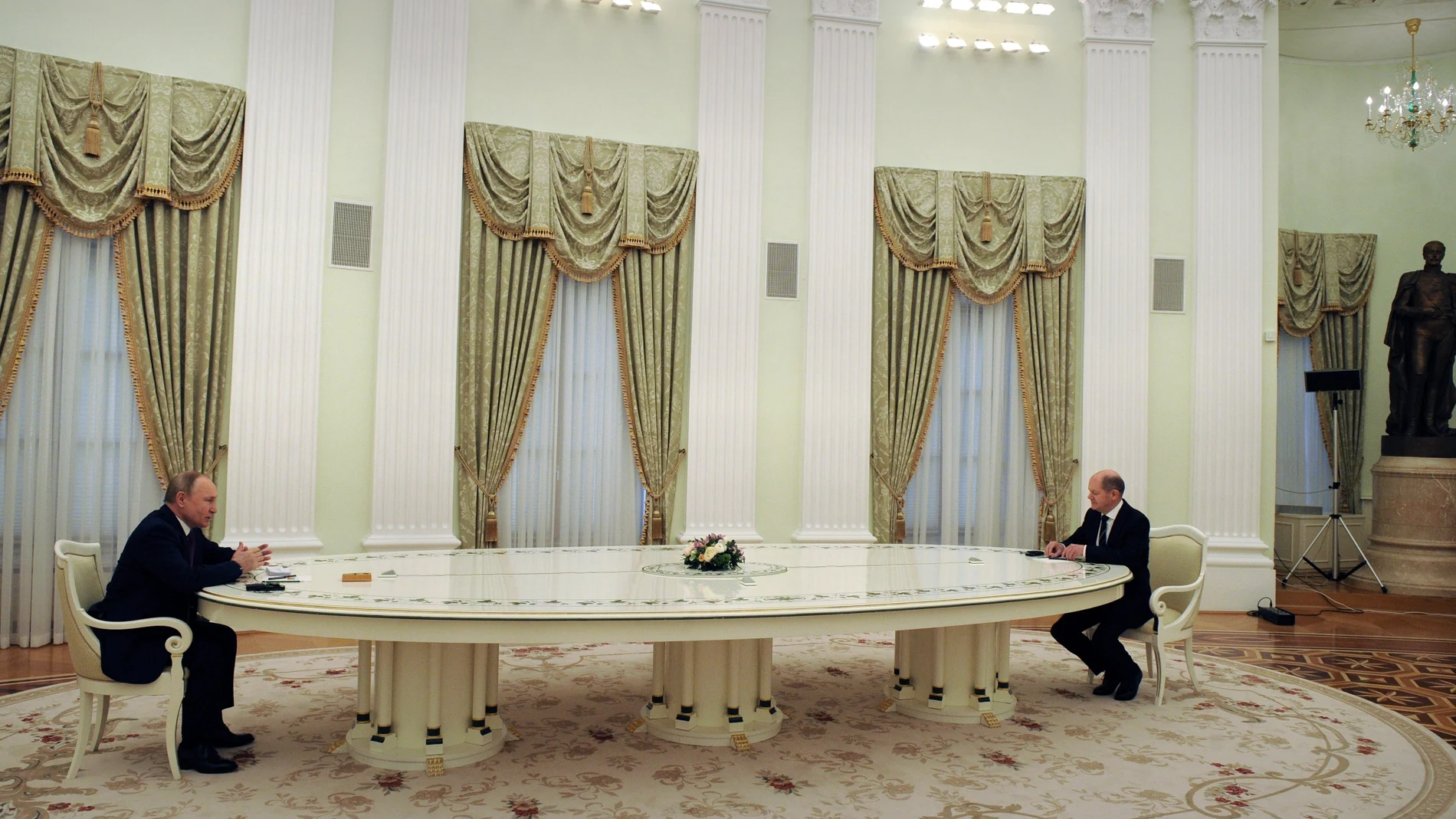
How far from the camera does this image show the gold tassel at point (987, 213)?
902 centimetres

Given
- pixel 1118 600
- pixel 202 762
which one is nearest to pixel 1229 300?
pixel 1118 600

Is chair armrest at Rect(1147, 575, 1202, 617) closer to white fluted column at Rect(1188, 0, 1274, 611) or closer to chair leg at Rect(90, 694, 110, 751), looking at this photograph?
white fluted column at Rect(1188, 0, 1274, 611)

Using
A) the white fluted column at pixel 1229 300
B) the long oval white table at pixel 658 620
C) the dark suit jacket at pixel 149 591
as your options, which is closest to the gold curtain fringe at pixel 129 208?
the long oval white table at pixel 658 620

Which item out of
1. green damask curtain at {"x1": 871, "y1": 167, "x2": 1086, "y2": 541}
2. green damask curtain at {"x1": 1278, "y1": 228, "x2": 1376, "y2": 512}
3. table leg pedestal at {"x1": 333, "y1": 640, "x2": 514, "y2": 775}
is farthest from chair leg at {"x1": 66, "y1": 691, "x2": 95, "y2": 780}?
green damask curtain at {"x1": 1278, "y1": 228, "x2": 1376, "y2": 512}

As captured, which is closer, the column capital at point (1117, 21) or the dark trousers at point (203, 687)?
the dark trousers at point (203, 687)

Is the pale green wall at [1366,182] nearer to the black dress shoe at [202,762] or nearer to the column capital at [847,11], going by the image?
the column capital at [847,11]

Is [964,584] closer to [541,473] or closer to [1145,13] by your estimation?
[541,473]

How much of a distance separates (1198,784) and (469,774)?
305 cm

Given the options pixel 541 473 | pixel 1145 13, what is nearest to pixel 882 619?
pixel 541 473

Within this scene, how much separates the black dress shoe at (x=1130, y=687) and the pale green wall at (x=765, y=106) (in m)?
3.52

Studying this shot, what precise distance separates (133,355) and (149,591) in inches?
134

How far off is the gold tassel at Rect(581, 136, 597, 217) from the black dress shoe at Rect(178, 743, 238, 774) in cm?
507

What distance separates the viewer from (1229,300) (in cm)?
912

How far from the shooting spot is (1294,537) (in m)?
11.1
